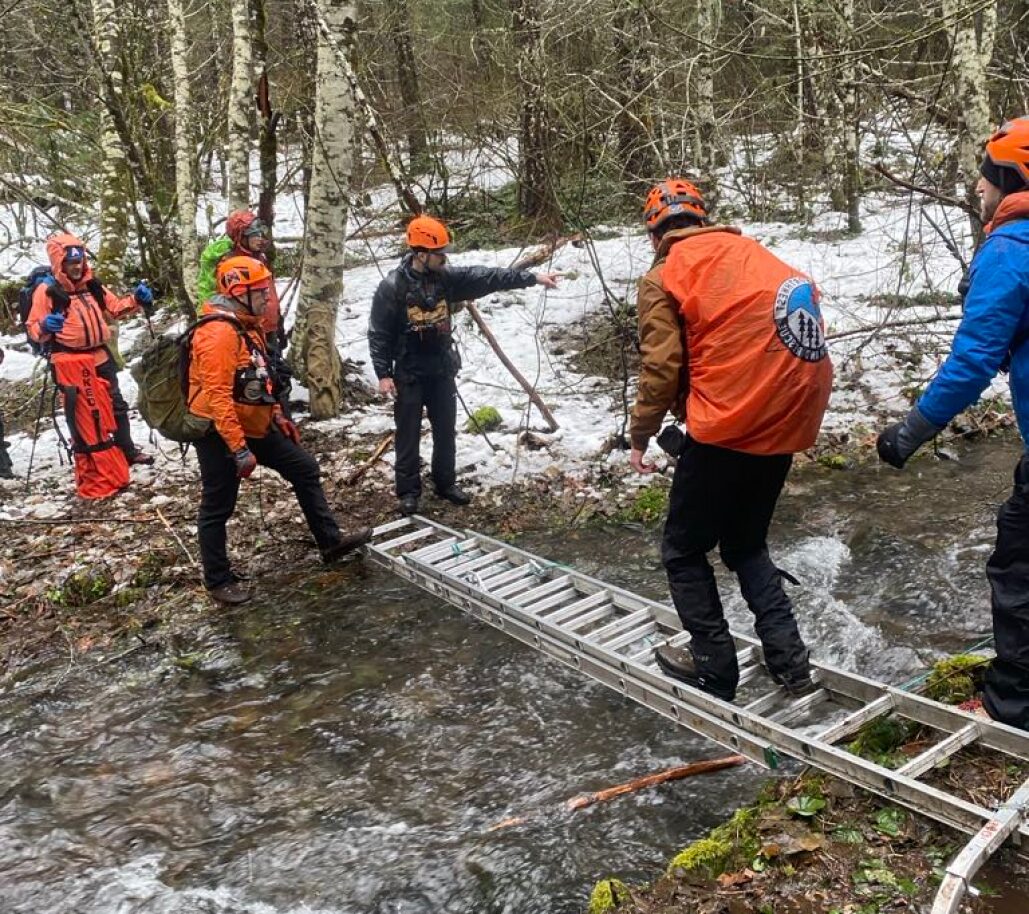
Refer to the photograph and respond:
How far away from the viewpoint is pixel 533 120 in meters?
12.8

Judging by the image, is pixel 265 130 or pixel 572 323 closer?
pixel 265 130

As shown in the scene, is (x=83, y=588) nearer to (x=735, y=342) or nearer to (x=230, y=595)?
(x=230, y=595)

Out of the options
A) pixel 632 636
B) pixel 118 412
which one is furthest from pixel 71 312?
pixel 632 636

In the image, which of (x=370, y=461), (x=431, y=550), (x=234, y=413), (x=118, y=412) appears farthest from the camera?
(x=118, y=412)

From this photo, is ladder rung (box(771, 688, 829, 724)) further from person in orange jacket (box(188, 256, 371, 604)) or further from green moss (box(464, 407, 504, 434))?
green moss (box(464, 407, 504, 434))

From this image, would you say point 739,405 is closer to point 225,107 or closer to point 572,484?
point 572,484

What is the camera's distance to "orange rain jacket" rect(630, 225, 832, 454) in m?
3.77

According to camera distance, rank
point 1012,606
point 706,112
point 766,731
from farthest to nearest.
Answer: point 706,112 → point 766,731 → point 1012,606

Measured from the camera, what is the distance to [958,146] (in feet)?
34.6

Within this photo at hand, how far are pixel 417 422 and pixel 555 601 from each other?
8.64 feet

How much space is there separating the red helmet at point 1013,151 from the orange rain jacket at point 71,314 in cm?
798

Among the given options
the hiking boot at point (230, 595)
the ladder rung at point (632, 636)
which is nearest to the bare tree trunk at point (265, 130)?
the hiking boot at point (230, 595)

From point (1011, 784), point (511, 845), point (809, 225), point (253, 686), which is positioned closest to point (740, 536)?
point (1011, 784)

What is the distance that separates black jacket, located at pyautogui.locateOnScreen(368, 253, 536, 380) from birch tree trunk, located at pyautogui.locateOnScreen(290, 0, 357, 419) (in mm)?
2403
